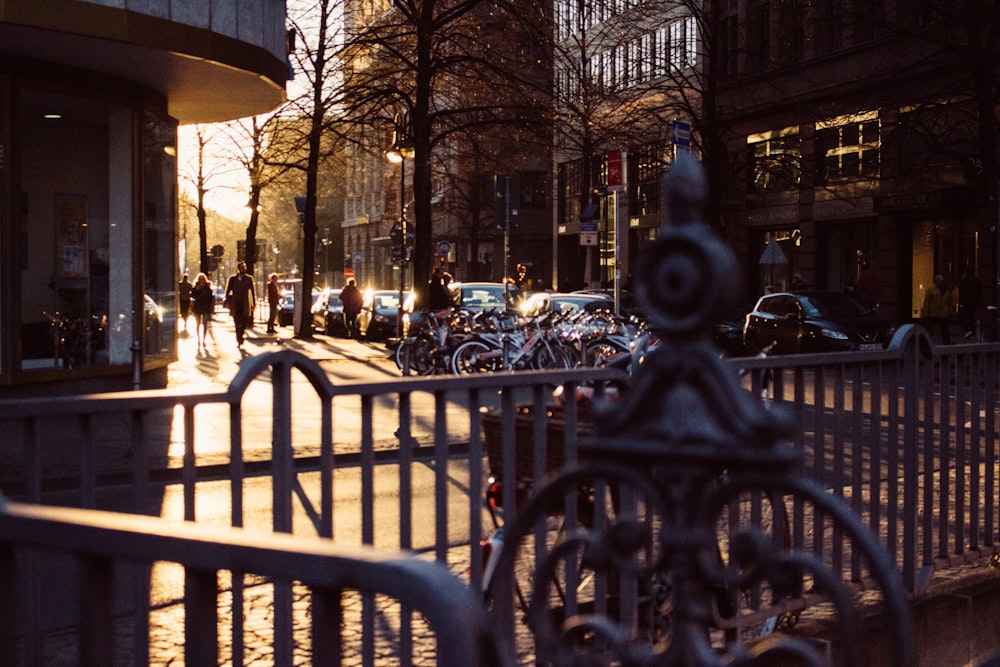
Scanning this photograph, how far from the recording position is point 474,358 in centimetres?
1998

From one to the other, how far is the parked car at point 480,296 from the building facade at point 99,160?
11327mm

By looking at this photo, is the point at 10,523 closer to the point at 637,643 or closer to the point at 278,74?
the point at 637,643

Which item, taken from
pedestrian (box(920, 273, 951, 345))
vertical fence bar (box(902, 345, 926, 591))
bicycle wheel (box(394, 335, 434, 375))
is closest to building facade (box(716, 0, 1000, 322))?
pedestrian (box(920, 273, 951, 345))

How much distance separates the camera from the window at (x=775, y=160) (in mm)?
39500

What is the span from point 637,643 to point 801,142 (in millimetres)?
41436

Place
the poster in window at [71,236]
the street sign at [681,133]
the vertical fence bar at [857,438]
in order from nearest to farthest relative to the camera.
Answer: the vertical fence bar at [857,438], the poster in window at [71,236], the street sign at [681,133]

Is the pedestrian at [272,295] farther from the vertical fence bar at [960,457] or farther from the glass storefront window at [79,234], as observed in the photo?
the vertical fence bar at [960,457]

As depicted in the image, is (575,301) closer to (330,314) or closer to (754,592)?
(330,314)

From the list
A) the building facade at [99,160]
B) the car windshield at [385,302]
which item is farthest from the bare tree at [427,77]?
the car windshield at [385,302]

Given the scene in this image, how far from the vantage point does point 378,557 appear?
1.51m

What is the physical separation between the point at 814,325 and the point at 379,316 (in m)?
14.3

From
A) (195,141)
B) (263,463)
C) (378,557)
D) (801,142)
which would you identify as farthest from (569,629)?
(195,141)

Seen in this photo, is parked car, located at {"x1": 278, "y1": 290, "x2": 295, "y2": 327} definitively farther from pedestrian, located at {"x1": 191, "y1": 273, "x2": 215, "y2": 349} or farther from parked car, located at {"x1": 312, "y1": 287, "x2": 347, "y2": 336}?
pedestrian, located at {"x1": 191, "y1": 273, "x2": 215, "y2": 349}

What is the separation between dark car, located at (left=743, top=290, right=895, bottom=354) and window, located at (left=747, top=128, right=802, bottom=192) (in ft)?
36.4
